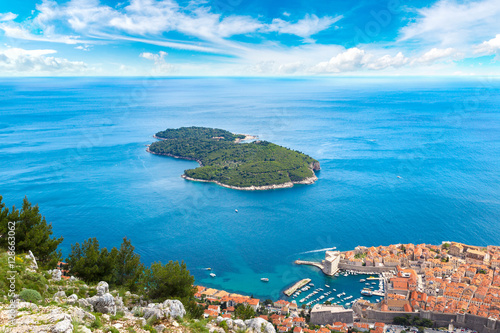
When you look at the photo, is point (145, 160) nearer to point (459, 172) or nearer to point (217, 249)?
point (217, 249)

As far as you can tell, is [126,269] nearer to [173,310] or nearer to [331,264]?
[173,310]

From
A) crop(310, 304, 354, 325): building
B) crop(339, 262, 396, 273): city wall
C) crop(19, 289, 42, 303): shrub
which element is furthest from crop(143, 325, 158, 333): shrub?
crop(339, 262, 396, 273): city wall

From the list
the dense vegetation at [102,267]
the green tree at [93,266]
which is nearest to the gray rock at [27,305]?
the dense vegetation at [102,267]

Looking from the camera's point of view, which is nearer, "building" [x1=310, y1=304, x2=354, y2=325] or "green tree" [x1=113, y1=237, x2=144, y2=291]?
"green tree" [x1=113, y1=237, x2=144, y2=291]

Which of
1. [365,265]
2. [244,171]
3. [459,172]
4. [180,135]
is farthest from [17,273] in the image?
[180,135]

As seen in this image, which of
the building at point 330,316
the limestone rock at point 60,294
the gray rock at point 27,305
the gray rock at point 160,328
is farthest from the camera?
the building at point 330,316

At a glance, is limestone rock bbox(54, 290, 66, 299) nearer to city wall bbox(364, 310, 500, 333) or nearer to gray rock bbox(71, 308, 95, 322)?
gray rock bbox(71, 308, 95, 322)

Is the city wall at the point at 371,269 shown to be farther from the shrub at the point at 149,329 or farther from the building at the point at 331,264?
the shrub at the point at 149,329
